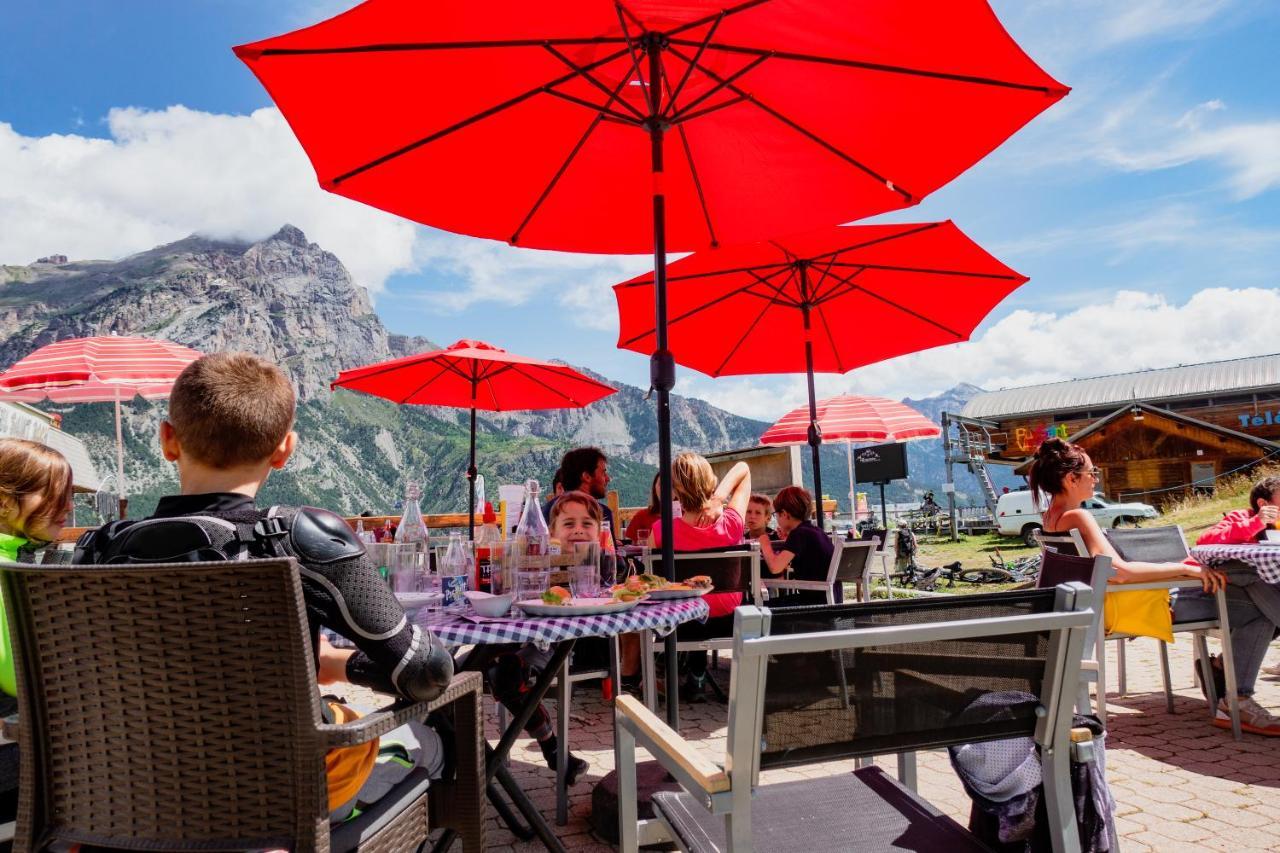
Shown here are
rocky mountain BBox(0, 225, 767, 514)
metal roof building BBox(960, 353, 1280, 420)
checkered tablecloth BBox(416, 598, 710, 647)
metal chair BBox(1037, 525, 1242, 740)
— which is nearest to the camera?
checkered tablecloth BBox(416, 598, 710, 647)

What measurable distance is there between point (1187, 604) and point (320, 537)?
4.38 metres

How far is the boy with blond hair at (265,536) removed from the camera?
4.67 ft

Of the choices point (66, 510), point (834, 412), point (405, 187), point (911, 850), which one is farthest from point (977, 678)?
point (834, 412)

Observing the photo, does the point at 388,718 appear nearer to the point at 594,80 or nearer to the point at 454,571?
the point at 454,571

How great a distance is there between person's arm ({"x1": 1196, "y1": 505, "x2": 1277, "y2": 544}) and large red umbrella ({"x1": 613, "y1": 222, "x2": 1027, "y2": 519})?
1.99 metres

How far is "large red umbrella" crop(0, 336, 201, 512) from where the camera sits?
6.46 meters

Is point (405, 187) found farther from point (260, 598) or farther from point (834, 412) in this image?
point (834, 412)

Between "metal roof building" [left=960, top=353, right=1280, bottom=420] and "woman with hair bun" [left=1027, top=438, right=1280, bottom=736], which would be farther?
"metal roof building" [left=960, top=353, right=1280, bottom=420]

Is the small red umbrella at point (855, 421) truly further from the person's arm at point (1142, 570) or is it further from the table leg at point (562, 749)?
the table leg at point (562, 749)

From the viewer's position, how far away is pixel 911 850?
1.54 m

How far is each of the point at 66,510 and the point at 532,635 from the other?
1.73 meters

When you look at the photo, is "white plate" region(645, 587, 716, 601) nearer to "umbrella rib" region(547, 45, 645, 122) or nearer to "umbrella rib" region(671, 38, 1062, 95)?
"umbrella rib" region(547, 45, 645, 122)

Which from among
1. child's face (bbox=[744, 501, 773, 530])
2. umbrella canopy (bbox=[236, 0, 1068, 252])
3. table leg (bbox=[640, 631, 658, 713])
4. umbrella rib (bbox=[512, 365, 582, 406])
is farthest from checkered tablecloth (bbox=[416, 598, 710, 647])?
umbrella rib (bbox=[512, 365, 582, 406])

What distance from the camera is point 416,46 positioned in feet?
9.45
